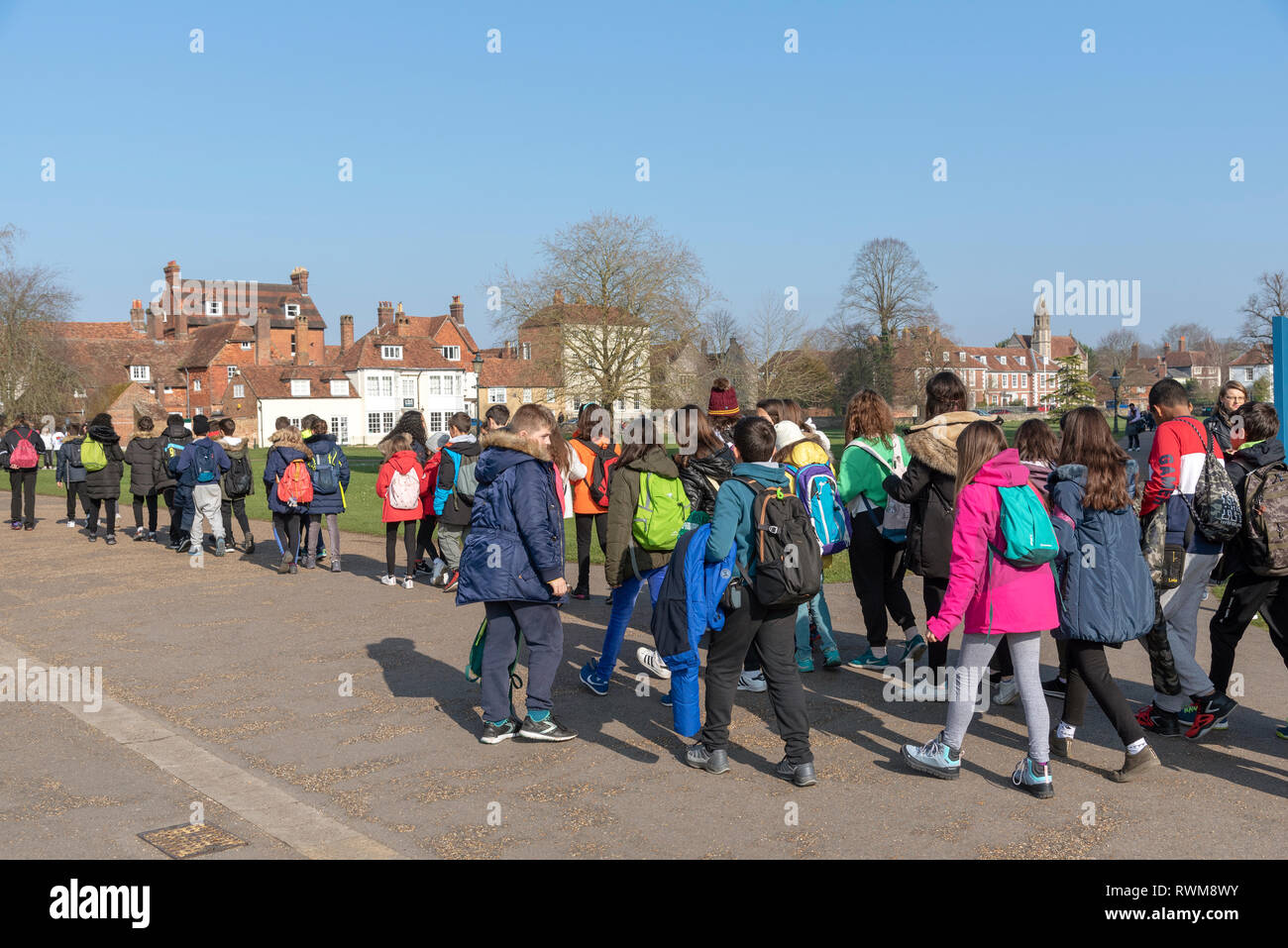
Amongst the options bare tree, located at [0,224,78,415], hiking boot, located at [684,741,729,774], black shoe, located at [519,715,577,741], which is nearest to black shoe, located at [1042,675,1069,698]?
hiking boot, located at [684,741,729,774]

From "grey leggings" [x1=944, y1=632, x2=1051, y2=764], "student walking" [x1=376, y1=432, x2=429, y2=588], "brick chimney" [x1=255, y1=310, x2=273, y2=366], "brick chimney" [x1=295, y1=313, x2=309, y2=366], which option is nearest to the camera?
"grey leggings" [x1=944, y1=632, x2=1051, y2=764]

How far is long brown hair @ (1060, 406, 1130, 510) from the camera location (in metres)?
5.34

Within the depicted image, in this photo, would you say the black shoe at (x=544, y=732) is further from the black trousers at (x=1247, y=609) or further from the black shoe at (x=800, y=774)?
the black trousers at (x=1247, y=609)

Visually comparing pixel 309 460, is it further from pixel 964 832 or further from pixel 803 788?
pixel 964 832

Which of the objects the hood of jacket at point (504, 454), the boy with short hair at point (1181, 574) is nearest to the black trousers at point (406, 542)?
the hood of jacket at point (504, 454)

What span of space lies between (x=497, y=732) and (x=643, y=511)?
166cm

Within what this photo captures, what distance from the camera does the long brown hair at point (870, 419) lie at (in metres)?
7.36

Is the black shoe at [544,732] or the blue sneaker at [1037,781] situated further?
the black shoe at [544,732]

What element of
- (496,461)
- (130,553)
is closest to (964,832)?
(496,461)

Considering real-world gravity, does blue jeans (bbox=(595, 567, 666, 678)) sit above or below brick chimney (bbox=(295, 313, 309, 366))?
below

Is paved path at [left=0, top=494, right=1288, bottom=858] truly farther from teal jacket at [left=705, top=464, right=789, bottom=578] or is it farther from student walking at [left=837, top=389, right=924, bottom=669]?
teal jacket at [left=705, top=464, right=789, bottom=578]

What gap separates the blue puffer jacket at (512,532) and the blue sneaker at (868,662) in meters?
2.70

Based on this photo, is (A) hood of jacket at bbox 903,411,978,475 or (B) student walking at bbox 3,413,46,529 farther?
(B) student walking at bbox 3,413,46,529

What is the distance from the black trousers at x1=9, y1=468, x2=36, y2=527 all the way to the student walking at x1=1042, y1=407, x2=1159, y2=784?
17.5m
